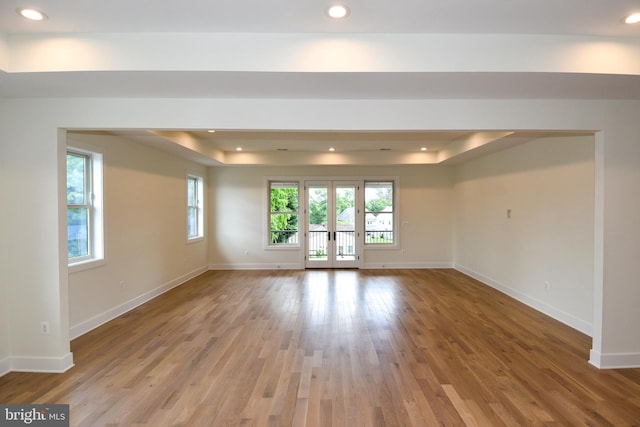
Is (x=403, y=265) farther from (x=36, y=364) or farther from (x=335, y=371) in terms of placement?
(x=36, y=364)

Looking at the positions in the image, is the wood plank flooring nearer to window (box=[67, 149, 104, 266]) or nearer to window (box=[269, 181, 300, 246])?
window (box=[67, 149, 104, 266])

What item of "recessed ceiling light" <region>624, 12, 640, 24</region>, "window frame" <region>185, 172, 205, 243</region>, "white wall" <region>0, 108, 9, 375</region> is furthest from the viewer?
"window frame" <region>185, 172, 205, 243</region>

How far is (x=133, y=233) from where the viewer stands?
4750 millimetres

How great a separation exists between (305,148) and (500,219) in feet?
12.8

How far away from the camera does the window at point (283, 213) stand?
782 centimetres

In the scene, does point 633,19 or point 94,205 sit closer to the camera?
point 633,19

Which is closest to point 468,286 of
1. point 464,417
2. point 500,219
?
point 500,219

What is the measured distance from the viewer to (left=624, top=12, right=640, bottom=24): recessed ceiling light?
81.1 inches

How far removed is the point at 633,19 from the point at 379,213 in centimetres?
591

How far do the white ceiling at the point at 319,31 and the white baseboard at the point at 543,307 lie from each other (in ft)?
8.39

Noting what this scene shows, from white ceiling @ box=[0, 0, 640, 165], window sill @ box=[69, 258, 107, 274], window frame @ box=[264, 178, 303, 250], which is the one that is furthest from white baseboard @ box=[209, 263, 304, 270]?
white ceiling @ box=[0, 0, 640, 165]

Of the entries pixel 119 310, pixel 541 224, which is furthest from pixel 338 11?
pixel 119 310

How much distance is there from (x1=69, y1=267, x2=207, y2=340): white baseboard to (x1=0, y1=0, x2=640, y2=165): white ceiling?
2535mm

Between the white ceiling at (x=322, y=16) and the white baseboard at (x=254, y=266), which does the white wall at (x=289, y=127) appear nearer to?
the white ceiling at (x=322, y=16)
